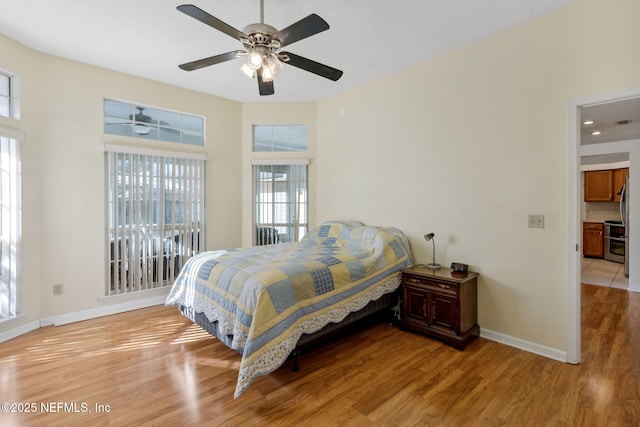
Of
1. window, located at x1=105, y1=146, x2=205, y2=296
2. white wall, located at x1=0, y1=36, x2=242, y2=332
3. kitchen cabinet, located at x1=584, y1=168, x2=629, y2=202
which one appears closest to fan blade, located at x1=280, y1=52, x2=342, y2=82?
window, located at x1=105, y1=146, x2=205, y2=296

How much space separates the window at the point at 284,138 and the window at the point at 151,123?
3.01 ft

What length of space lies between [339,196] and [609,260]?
6.20 meters

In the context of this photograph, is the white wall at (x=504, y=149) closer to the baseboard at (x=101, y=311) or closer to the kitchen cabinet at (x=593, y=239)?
the baseboard at (x=101, y=311)

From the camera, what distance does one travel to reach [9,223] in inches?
113

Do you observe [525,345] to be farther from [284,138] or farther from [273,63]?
[284,138]

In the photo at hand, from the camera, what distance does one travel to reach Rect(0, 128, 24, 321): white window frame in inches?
112

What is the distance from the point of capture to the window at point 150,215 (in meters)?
3.50

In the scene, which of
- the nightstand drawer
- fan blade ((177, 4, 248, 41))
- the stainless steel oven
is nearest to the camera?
fan blade ((177, 4, 248, 41))

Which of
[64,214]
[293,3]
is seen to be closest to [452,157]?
[293,3]

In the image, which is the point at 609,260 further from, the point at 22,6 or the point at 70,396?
the point at 22,6

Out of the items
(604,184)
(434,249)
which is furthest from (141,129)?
(604,184)

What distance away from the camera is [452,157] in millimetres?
3064

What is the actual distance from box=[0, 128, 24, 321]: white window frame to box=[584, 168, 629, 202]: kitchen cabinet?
380 inches

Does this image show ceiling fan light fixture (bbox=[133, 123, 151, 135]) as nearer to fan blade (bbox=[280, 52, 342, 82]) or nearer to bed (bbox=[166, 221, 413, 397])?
bed (bbox=[166, 221, 413, 397])
